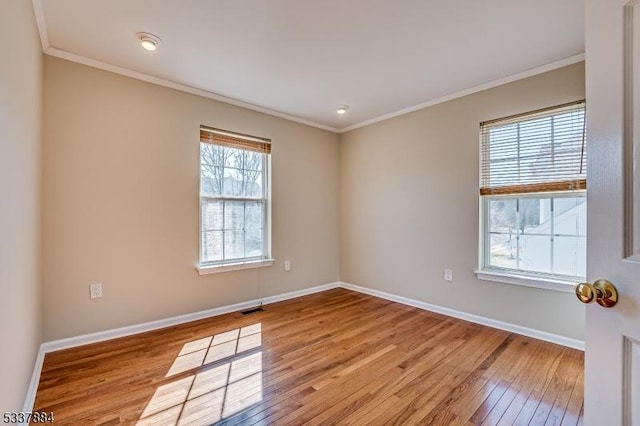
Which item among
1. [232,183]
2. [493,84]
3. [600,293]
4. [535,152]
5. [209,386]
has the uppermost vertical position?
[493,84]

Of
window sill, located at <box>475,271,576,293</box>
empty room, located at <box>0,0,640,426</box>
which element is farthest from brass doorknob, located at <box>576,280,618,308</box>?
window sill, located at <box>475,271,576,293</box>

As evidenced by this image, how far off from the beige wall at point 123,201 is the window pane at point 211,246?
0.40ft

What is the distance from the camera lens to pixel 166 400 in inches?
70.5

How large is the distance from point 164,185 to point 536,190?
349 cm

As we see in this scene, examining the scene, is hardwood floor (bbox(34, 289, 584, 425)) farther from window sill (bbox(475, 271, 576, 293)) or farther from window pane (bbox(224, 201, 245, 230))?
window pane (bbox(224, 201, 245, 230))

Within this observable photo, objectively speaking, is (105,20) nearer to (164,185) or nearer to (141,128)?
(141,128)

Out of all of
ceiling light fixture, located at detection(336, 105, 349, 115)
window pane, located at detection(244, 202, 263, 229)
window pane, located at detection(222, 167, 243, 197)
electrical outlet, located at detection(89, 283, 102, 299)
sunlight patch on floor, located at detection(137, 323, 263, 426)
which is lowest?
sunlight patch on floor, located at detection(137, 323, 263, 426)

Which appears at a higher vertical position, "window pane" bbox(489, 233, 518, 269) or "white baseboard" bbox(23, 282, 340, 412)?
"window pane" bbox(489, 233, 518, 269)

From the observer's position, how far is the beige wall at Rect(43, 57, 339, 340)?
239 centimetres

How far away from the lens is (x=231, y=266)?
3324 millimetres

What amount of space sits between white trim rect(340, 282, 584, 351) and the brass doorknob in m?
2.33

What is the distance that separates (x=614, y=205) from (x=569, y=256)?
2258 millimetres

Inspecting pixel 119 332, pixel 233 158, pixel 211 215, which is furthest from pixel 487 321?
pixel 119 332

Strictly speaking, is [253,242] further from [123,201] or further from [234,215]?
[123,201]
